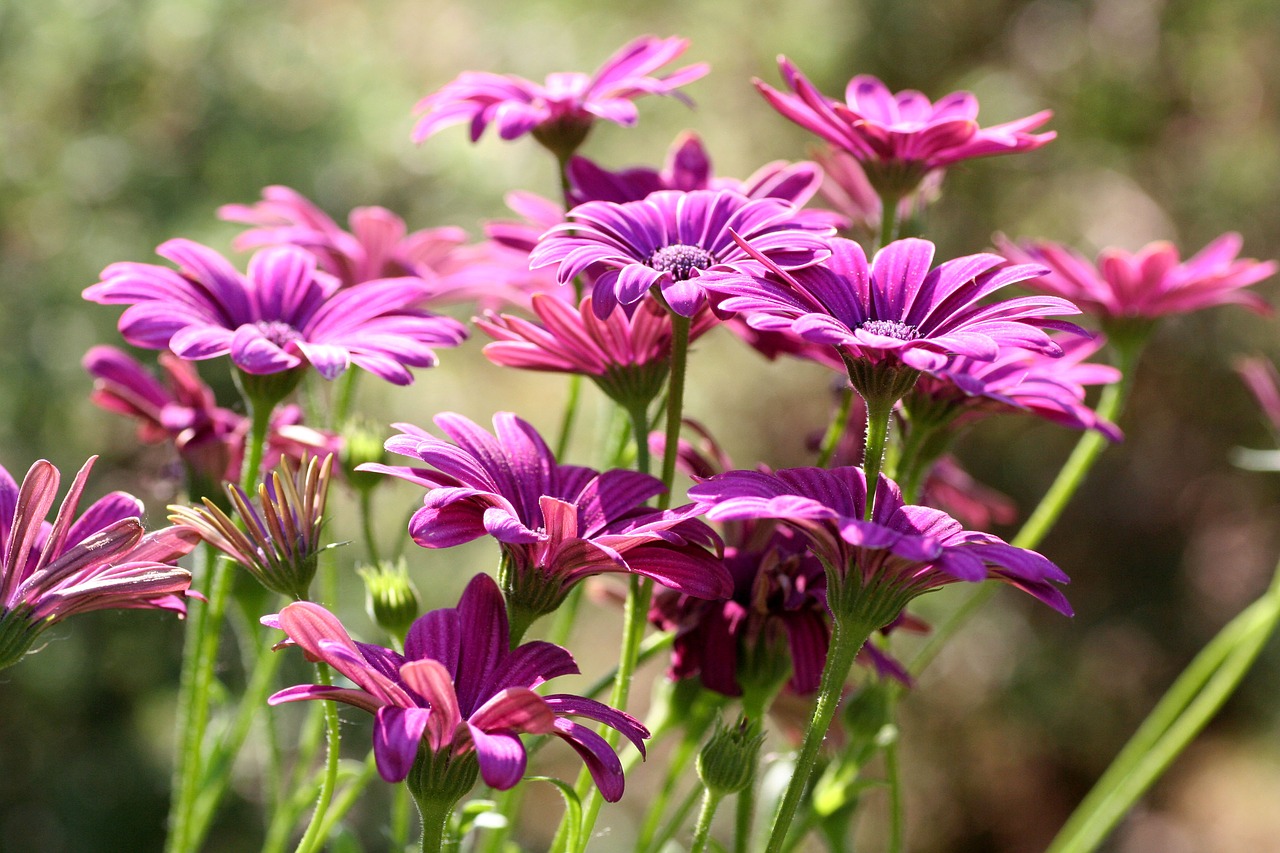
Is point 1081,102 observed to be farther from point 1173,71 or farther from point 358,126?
point 358,126

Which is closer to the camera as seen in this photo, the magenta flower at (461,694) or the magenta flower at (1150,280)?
the magenta flower at (461,694)

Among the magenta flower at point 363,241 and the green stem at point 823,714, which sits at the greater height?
the magenta flower at point 363,241

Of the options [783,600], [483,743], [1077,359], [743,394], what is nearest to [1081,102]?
[743,394]

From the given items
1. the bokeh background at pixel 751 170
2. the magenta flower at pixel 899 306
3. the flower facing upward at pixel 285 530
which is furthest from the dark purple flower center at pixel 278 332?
the bokeh background at pixel 751 170

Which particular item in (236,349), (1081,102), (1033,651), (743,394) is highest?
(236,349)

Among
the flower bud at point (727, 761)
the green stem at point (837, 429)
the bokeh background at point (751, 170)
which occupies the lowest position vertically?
the bokeh background at point (751, 170)

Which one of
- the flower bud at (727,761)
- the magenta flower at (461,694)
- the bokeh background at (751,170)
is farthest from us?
the bokeh background at (751,170)

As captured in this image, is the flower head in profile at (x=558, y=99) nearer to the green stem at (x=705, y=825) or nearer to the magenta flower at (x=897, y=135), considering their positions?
the magenta flower at (x=897, y=135)
